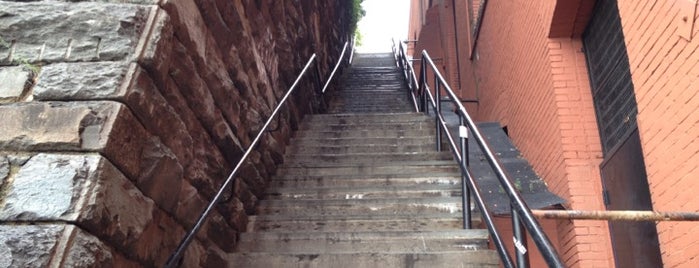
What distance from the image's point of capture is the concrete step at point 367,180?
180 inches

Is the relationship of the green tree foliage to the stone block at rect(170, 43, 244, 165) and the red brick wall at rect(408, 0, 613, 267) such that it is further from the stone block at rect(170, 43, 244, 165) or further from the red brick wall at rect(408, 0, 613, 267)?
the stone block at rect(170, 43, 244, 165)

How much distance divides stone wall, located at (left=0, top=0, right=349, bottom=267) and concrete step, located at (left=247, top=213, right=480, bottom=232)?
0.60 m

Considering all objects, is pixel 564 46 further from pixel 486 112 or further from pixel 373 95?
pixel 373 95

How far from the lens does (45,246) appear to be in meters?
1.73

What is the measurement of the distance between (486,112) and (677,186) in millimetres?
4768

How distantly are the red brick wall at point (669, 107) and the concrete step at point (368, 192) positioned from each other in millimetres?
1584

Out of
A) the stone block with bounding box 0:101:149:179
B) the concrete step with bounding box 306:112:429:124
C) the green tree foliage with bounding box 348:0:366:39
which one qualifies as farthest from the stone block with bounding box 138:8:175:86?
the green tree foliage with bounding box 348:0:366:39

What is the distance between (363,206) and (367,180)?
515mm

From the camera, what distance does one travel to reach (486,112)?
7.46 m

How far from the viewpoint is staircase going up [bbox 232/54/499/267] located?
10.6 ft

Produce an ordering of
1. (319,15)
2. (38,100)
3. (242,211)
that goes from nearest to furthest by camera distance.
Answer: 1. (38,100)
2. (242,211)
3. (319,15)

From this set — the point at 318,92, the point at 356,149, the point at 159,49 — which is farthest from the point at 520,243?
the point at 318,92

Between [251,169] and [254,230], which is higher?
[251,169]

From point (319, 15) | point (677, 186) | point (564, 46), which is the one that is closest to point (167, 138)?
point (677, 186)
